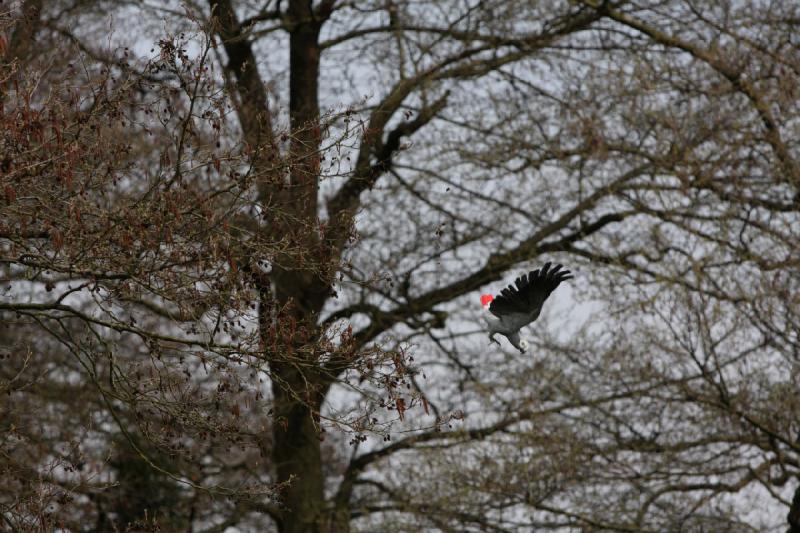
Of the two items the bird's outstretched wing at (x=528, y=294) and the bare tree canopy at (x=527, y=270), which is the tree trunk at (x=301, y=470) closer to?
the bare tree canopy at (x=527, y=270)

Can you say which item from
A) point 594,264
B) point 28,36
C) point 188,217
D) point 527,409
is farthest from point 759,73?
point 188,217

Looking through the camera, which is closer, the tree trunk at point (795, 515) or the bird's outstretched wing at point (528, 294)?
the bird's outstretched wing at point (528, 294)

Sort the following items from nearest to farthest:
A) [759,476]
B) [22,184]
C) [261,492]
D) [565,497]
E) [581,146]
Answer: [22,184], [261,492], [759,476], [565,497], [581,146]

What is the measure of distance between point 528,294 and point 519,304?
0.11m

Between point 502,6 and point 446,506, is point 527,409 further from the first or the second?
point 502,6

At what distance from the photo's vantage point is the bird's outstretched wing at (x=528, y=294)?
7469 mm

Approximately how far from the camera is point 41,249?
674 cm

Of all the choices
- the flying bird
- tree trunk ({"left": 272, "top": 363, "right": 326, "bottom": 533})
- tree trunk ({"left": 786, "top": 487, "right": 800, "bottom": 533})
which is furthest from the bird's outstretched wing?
tree trunk ({"left": 272, "top": 363, "right": 326, "bottom": 533})

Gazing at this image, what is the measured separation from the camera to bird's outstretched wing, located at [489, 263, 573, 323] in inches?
294

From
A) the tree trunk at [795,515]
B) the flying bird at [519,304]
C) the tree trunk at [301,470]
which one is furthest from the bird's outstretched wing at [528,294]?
the tree trunk at [301,470]

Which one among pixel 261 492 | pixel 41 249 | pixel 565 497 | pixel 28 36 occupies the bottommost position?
pixel 261 492

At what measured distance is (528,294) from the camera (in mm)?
7570

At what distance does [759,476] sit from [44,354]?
709 centimetres

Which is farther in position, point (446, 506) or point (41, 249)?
point (446, 506)
